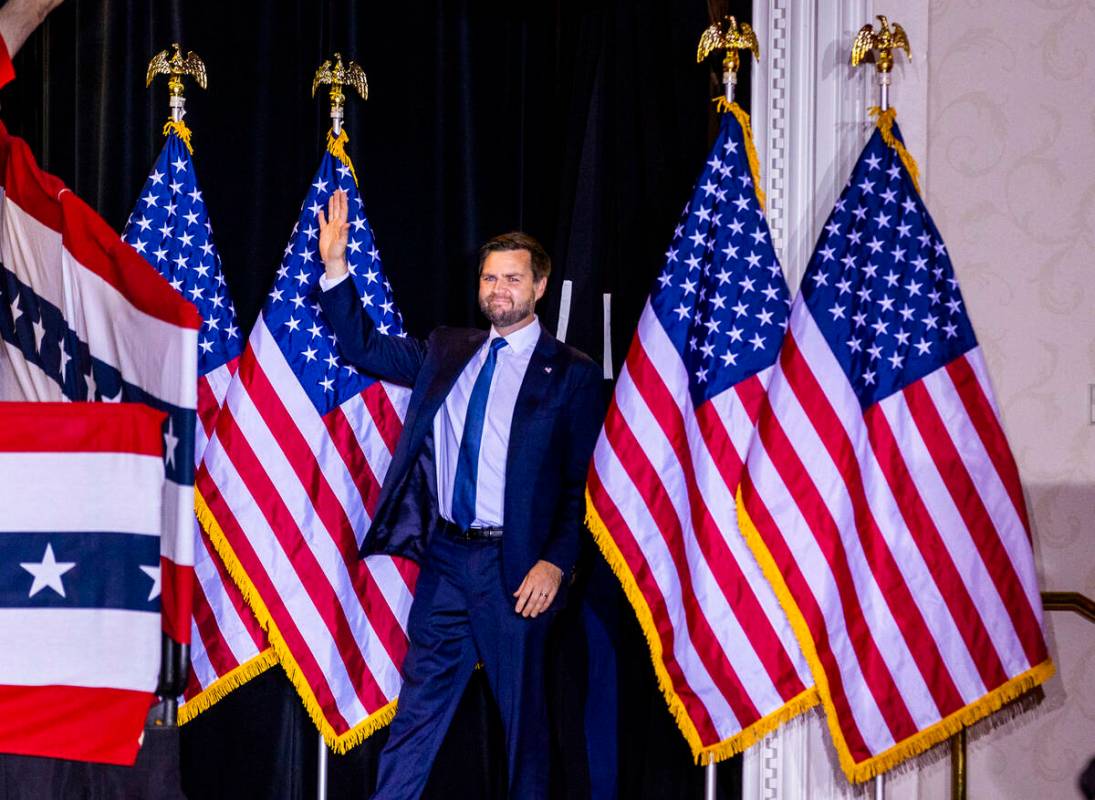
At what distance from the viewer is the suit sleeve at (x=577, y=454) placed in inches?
144

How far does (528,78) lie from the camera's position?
445cm

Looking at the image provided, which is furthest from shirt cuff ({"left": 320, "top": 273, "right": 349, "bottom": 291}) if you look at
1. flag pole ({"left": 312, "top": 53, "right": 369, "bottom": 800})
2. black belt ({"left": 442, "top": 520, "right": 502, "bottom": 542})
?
black belt ({"left": 442, "top": 520, "right": 502, "bottom": 542})

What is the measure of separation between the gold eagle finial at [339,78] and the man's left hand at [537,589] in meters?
1.55

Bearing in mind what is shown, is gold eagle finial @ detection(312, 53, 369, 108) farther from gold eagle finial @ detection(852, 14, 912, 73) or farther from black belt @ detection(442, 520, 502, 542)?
gold eagle finial @ detection(852, 14, 912, 73)

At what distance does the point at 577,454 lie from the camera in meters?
3.71

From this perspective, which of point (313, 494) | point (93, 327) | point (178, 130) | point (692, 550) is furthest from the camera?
point (178, 130)

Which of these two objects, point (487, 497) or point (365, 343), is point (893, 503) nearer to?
point (487, 497)

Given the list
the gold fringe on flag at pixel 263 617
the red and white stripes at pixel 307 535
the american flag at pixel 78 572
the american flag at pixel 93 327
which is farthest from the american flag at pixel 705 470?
the american flag at pixel 78 572

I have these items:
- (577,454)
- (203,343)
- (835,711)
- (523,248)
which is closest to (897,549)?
(835,711)

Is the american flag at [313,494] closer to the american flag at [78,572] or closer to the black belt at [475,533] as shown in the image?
the black belt at [475,533]

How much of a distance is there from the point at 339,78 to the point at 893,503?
6.74 ft

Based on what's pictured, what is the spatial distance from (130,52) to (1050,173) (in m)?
2.81

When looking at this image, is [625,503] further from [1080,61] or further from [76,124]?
[76,124]

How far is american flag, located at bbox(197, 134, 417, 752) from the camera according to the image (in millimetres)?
3811
